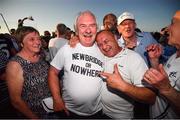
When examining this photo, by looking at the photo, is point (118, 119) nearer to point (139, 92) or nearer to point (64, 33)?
point (139, 92)

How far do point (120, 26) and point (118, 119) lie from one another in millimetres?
2074

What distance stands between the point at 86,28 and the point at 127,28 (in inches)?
56.5

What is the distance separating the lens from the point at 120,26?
4586 millimetres

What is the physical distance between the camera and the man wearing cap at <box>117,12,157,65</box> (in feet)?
14.1

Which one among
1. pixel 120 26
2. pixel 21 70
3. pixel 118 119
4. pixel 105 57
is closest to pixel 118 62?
pixel 105 57

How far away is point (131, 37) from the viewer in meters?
4.41

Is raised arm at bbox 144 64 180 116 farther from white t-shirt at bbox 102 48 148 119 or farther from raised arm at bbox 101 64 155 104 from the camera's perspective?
white t-shirt at bbox 102 48 148 119

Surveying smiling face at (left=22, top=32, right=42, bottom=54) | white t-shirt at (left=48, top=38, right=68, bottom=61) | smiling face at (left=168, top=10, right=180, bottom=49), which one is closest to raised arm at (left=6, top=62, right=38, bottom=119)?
smiling face at (left=22, top=32, right=42, bottom=54)

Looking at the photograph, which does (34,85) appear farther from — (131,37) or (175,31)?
(131,37)

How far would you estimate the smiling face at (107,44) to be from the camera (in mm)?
3119

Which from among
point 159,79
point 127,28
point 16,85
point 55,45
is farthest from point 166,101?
point 55,45

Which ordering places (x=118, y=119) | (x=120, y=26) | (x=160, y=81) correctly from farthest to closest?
(x=120, y=26) → (x=118, y=119) → (x=160, y=81)

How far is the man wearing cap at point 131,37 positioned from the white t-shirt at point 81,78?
127 centimetres

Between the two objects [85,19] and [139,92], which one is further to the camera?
[85,19]
